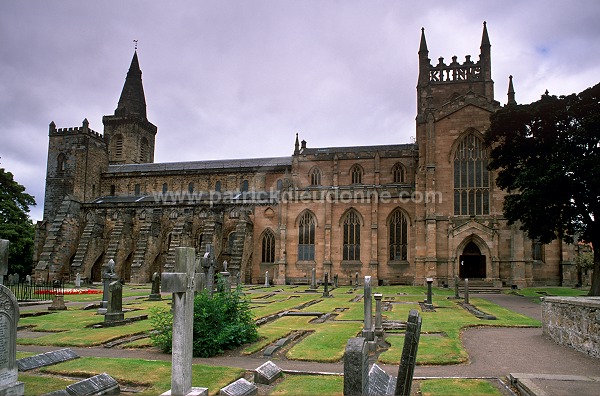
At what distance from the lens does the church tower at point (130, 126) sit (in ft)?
211

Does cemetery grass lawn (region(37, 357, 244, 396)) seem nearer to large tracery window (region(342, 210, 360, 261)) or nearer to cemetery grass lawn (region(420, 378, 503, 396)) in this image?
cemetery grass lawn (region(420, 378, 503, 396))

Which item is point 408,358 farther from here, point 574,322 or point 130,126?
point 130,126

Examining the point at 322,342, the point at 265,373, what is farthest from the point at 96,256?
the point at 265,373

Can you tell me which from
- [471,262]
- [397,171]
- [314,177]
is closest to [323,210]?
[314,177]

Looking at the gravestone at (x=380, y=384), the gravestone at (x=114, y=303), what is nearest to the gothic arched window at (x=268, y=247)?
the gravestone at (x=114, y=303)

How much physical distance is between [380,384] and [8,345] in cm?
572

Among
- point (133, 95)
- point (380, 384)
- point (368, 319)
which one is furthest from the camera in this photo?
point (133, 95)

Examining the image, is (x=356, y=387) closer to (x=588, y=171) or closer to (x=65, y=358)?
(x=65, y=358)

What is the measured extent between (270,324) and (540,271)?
1199 inches

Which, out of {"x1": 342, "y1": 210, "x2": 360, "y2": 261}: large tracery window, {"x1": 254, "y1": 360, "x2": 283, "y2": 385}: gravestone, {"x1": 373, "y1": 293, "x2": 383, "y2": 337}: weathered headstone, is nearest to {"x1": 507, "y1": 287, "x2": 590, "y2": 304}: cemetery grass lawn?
{"x1": 342, "y1": 210, "x2": 360, "y2": 261}: large tracery window

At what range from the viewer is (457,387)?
917cm

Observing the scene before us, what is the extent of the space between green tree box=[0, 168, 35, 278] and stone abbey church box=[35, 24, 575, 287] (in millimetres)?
2029

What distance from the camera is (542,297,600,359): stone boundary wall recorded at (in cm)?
1177

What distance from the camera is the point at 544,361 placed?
38.1 ft
